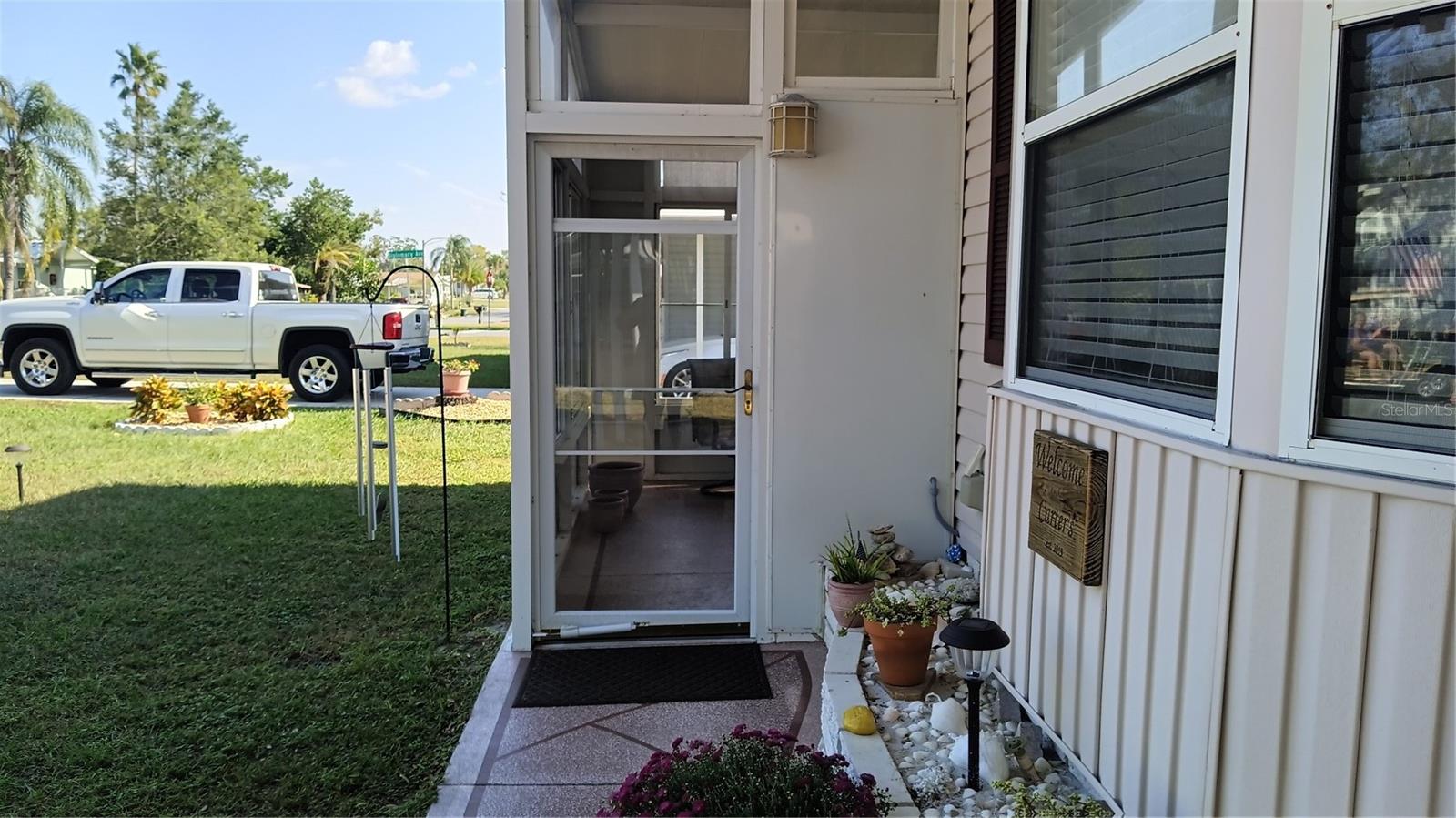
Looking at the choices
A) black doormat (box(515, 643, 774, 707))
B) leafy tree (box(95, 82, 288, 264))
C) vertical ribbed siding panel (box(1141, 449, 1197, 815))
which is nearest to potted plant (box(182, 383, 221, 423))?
black doormat (box(515, 643, 774, 707))

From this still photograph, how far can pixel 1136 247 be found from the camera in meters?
2.07

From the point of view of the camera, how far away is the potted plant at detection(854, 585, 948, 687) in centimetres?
274

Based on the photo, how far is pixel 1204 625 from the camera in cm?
167

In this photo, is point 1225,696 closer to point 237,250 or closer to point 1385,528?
point 1385,528

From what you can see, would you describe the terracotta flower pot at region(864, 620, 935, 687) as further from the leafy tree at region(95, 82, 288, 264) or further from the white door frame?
the leafy tree at region(95, 82, 288, 264)

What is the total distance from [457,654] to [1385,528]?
10.8 ft

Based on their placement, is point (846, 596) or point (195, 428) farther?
point (195, 428)

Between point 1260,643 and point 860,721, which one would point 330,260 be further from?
point 1260,643

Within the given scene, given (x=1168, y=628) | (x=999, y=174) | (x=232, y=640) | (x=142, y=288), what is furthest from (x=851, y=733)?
(x=142, y=288)

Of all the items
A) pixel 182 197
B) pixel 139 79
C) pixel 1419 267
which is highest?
pixel 139 79

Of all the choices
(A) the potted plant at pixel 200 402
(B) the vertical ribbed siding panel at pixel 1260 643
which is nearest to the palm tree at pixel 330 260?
(A) the potted plant at pixel 200 402

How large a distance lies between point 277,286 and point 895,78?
986cm

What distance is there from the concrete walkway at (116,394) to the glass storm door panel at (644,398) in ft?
25.0

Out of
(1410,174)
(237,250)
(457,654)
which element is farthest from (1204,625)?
(237,250)
